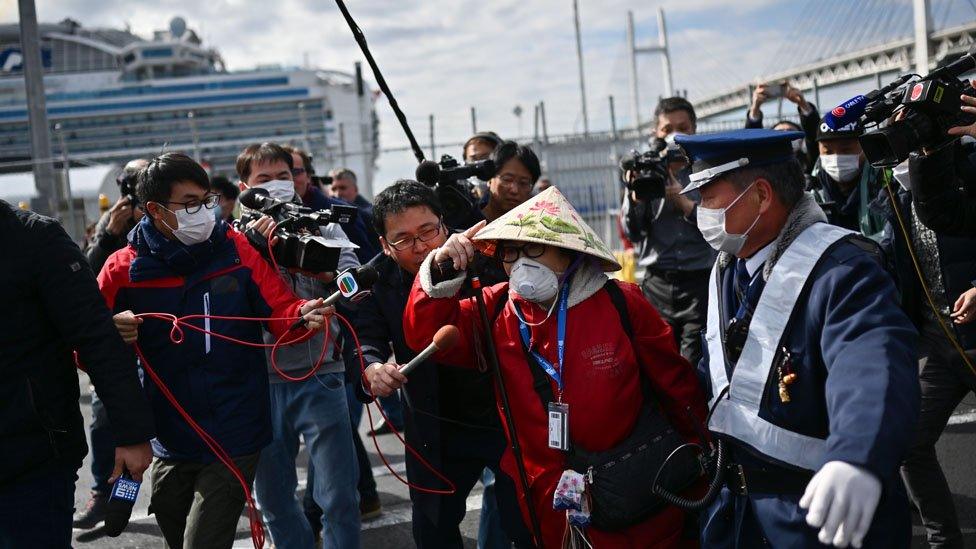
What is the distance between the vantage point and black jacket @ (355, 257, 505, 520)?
3.34m

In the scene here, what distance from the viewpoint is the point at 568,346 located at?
2736 millimetres

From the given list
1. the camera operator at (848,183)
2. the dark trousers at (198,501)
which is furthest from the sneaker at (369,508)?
the camera operator at (848,183)

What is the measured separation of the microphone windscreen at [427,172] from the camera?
3704mm

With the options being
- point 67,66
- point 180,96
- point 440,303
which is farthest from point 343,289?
point 67,66

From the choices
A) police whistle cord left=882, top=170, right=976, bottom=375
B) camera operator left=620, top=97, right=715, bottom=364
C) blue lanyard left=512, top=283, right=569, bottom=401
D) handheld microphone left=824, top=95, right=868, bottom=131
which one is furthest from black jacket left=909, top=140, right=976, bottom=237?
camera operator left=620, top=97, right=715, bottom=364

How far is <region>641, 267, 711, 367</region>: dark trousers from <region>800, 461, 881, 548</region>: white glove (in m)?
3.22

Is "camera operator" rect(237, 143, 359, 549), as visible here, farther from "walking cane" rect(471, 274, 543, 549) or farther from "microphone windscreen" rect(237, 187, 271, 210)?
"walking cane" rect(471, 274, 543, 549)

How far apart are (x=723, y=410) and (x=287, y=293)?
5.94ft

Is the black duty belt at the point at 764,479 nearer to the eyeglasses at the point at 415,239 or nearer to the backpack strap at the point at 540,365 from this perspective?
the backpack strap at the point at 540,365

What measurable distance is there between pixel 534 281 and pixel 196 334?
4.58 feet

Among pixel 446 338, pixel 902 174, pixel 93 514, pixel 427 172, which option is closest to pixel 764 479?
pixel 446 338

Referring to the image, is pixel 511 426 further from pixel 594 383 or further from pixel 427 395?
pixel 427 395

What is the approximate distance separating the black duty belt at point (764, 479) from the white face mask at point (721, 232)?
1.90 feet

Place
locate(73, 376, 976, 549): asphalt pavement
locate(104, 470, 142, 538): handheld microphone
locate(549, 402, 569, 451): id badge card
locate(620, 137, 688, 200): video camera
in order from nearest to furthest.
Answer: locate(549, 402, 569, 451): id badge card, locate(104, 470, 142, 538): handheld microphone, locate(73, 376, 976, 549): asphalt pavement, locate(620, 137, 688, 200): video camera
